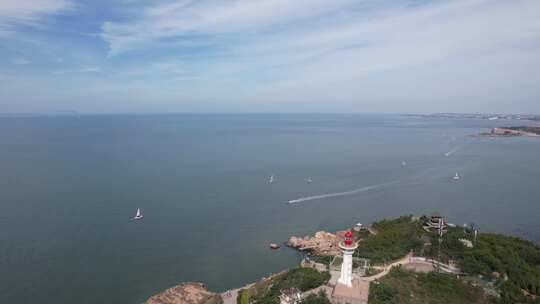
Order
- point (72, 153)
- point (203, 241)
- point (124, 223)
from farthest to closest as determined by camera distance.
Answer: point (72, 153), point (124, 223), point (203, 241)

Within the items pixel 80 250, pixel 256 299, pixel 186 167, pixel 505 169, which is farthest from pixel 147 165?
pixel 505 169

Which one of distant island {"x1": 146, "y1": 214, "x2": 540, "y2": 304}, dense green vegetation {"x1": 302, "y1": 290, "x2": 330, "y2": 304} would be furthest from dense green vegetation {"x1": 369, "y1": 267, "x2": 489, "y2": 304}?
dense green vegetation {"x1": 302, "y1": 290, "x2": 330, "y2": 304}

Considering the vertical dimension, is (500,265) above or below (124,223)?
above

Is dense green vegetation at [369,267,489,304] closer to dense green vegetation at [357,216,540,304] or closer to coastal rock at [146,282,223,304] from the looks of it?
dense green vegetation at [357,216,540,304]

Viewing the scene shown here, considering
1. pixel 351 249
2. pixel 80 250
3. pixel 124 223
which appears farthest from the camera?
pixel 124 223

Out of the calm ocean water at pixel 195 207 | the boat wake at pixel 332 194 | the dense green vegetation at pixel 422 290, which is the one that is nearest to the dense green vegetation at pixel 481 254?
the dense green vegetation at pixel 422 290

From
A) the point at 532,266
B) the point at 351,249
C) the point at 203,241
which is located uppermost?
the point at 351,249

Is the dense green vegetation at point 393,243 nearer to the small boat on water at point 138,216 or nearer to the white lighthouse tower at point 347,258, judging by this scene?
the white lighthouse tower at point 347,258

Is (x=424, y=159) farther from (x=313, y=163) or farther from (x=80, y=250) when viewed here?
(x=80, y=250)
